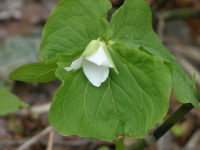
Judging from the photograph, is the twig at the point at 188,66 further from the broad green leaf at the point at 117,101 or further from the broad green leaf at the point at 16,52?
the broad green leaf at the point at 117,101

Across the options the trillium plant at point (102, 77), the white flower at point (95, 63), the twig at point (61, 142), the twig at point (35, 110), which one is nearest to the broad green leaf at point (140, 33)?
the trillium plant at point (102, 77)

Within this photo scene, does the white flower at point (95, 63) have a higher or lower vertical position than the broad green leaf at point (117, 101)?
higher

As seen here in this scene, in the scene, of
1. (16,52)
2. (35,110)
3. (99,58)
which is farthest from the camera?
(16,52)

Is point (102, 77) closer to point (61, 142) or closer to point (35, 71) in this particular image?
point (35, 71)

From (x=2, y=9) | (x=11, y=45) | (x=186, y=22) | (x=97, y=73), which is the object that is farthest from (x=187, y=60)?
(x=97, y=73)

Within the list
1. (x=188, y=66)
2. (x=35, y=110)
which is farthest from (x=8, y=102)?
(x=188, y=66)

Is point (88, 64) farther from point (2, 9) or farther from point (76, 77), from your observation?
point (2, 9)
